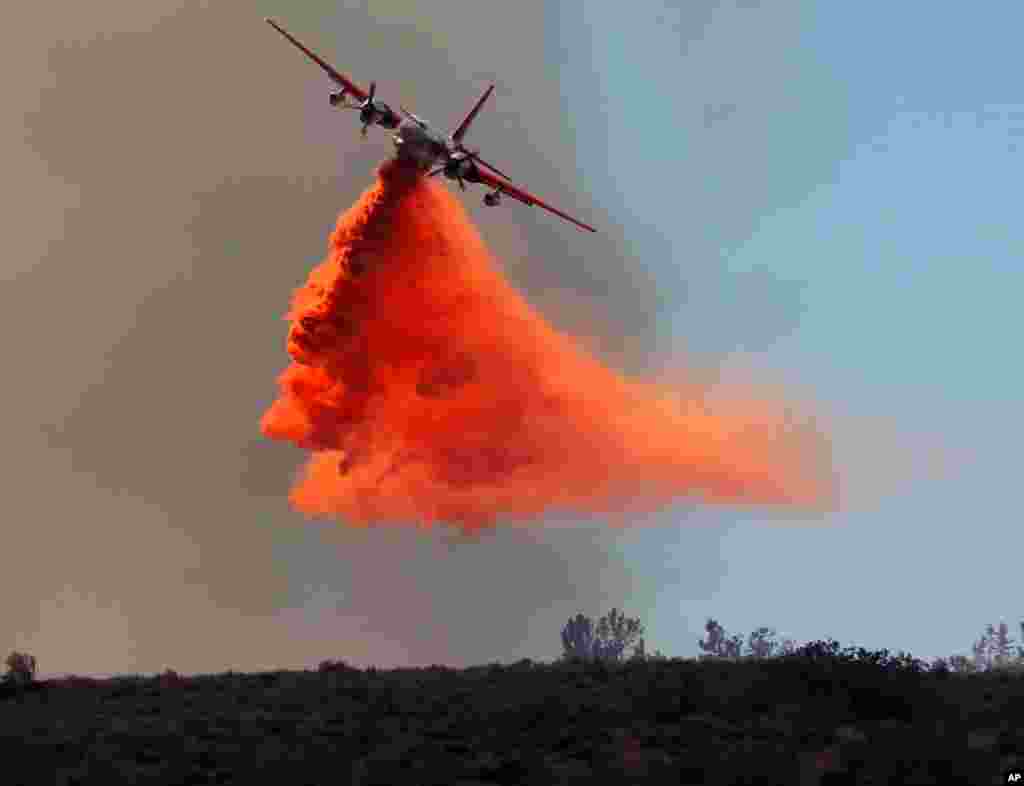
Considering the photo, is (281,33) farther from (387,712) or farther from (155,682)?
(387,712)

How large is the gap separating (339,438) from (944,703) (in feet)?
160

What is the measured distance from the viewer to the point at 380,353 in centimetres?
6988

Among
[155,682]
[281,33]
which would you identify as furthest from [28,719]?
[281,33]

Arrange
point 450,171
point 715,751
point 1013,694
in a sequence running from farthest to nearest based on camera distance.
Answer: point 450,171, point 1013,694, point 715,751

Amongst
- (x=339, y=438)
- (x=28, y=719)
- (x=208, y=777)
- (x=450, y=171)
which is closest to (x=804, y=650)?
(x=208, y=777)

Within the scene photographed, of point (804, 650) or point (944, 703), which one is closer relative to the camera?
point (944, 703)

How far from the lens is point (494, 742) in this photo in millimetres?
19312

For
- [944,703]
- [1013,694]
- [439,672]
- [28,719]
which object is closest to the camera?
[944,703]

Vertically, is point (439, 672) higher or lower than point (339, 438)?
lower

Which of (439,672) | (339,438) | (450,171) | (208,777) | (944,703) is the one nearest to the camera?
(208,777)

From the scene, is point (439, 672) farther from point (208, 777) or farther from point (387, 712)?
point (208, 777)

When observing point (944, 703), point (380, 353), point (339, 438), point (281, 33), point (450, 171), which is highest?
point (281, 33)

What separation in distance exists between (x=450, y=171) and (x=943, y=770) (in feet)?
152

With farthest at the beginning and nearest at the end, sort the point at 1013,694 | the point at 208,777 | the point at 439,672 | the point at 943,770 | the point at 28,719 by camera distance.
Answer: the point at 439,672
the point at 28,719
the point at 1013,694
the point at 208,777
the point at 943,770
